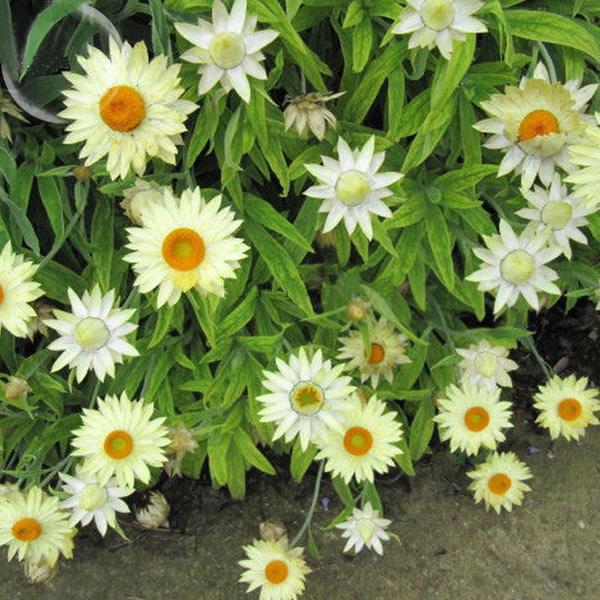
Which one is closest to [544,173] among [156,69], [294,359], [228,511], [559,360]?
[294,359]

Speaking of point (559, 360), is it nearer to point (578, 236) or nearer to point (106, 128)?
point (578, 236)

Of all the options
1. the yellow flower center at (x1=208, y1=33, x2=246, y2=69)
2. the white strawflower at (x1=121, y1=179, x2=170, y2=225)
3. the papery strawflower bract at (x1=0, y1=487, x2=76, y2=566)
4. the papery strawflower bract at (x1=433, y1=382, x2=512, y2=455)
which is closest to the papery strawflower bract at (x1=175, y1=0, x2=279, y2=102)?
the yellow flower center at (x1=208, y1=33, x2=246, y2=69)

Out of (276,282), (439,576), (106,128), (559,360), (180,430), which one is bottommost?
(439,576)

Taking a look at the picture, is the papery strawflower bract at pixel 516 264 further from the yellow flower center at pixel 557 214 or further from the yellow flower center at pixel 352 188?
the yellow flower center at pixel 352 188

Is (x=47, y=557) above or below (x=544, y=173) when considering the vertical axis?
below

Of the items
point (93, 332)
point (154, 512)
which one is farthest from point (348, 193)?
point (154, 512)

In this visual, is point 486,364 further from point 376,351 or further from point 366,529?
point 366,529
